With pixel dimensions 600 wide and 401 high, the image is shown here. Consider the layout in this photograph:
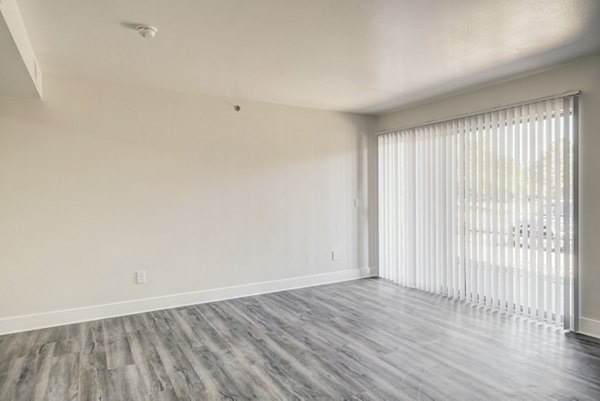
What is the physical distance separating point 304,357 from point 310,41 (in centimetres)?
250

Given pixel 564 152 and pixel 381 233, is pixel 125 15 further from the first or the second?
pixel 381 233

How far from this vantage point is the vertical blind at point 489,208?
3383mm

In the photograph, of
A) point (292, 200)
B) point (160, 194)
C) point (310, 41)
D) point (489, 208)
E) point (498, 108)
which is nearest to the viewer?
point (310, 41)

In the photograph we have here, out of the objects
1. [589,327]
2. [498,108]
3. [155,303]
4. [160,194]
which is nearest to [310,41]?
[498,108]

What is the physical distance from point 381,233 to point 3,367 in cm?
451

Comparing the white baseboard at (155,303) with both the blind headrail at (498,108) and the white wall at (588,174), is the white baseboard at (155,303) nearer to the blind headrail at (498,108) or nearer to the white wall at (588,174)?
the blind headrail at (498,108)

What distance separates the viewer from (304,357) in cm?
287

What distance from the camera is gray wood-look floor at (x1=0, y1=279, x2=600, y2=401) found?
93.8 inches

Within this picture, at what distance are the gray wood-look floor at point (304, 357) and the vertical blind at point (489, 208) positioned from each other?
14.9 inches

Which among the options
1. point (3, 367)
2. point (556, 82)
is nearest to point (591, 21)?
point (556, 82)

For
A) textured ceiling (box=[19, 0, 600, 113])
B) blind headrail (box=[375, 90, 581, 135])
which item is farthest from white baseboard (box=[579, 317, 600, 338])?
textured ceiling (box=[19, 0, 600, 113])

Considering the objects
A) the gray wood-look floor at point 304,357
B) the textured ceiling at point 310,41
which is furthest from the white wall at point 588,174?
the gray wood-look floor at point 304,357

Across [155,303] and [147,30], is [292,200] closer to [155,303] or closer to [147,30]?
[155,303]

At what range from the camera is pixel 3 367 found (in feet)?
8.97
